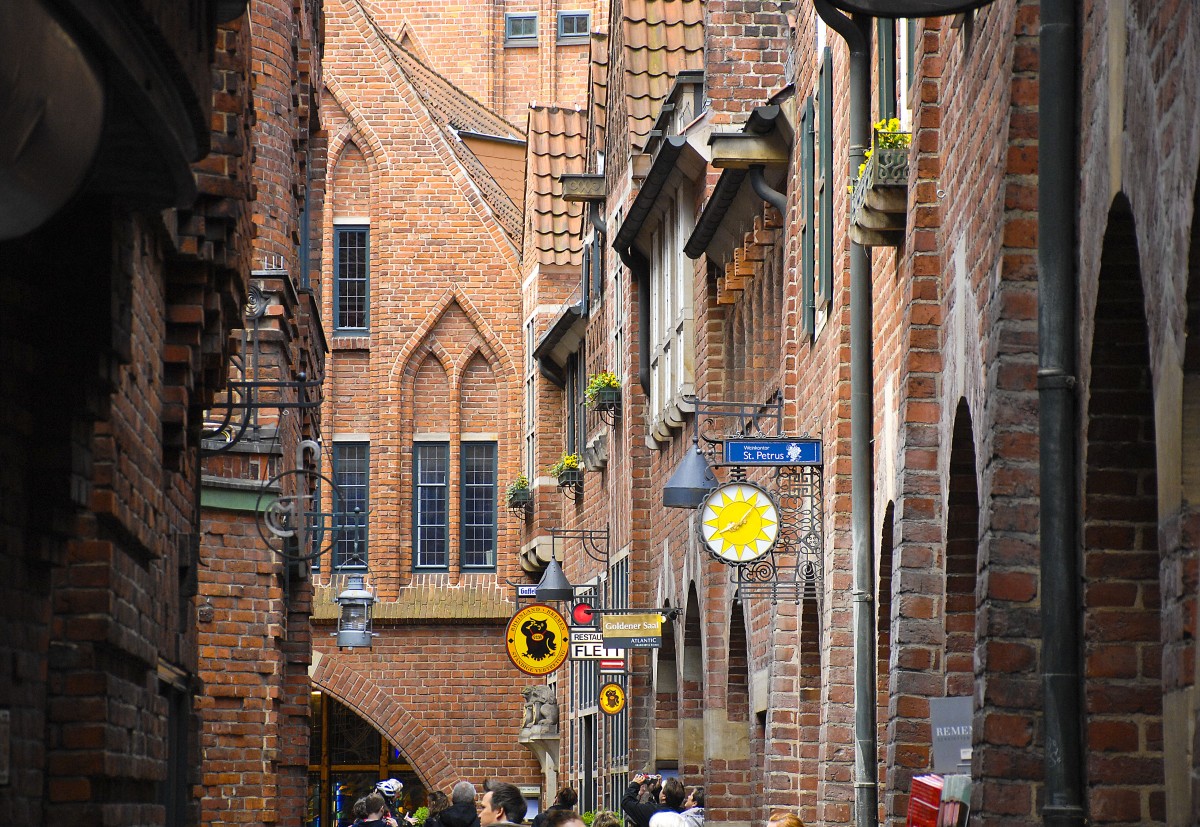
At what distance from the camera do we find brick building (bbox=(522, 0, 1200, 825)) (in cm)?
598

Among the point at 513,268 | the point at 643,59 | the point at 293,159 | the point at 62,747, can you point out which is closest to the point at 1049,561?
the point at 62,747

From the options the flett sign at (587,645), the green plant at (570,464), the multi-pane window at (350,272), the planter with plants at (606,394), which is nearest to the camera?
the flett sign at (587,645)

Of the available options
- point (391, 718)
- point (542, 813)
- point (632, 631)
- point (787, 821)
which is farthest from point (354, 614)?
point (391, 718)

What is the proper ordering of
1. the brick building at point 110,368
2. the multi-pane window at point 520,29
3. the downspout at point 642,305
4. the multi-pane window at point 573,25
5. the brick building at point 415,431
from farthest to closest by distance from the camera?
the multi-pane window at point 520,29 → the multi-pane window at point 573,25 → the brick building at point 415,431 → the downspout at point 642,305 → the brick building at point 110,368

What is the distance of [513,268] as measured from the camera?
131 feet

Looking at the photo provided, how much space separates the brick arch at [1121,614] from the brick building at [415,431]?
31571mm

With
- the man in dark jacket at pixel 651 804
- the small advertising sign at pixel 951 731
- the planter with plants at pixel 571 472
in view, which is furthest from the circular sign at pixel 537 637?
the small advertising sign at pixel 951 731

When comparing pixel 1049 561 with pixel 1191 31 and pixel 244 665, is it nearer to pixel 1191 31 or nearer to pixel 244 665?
pixel 1191 31

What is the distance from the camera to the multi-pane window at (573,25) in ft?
155

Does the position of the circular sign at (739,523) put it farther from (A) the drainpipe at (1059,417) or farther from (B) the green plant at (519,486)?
(B) the green plant at (519,486)

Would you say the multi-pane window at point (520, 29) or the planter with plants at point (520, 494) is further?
the multi-pane window at point (520, 29)

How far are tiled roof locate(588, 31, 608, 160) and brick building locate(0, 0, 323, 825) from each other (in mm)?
20723

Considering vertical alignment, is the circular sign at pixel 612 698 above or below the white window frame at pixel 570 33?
Answer: below

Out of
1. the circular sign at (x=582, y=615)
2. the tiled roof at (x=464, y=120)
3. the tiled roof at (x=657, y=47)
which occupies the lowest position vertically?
the circular sign at (x=582, y=615)
